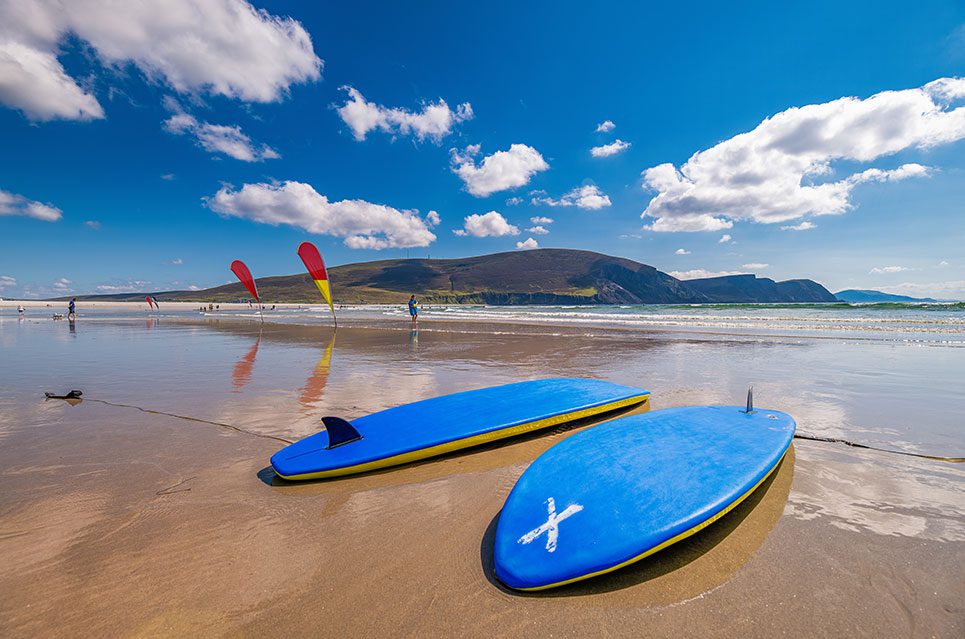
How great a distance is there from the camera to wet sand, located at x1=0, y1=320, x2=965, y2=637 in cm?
203

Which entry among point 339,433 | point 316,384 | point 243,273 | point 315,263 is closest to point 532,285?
point 243,273

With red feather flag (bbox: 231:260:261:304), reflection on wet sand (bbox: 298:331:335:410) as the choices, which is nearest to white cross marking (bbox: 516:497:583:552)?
reflection on wet sand (bbox: 298:331:335:410)

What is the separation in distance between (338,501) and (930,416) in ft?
24.6

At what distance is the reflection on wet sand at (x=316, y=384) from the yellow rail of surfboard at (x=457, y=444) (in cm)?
271

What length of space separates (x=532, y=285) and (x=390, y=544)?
136 meters

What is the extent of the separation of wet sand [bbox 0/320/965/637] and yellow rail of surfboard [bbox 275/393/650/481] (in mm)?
100

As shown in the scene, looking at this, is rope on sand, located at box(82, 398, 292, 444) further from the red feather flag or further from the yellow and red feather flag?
the red feather flag

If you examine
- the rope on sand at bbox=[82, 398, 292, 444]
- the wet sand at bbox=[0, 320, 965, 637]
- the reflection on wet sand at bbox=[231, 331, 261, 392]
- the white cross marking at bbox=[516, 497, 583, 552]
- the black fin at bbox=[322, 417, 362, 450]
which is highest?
the black fin at bbox=[322, 417, 362, 450]

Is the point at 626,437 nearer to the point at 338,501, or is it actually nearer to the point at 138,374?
the point at 338,501

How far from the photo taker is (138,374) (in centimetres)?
834

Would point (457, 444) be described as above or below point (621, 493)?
below

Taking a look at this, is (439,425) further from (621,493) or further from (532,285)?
(532,285)

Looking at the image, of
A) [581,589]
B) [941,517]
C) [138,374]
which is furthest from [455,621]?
[138,374]

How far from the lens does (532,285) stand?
137 meters
